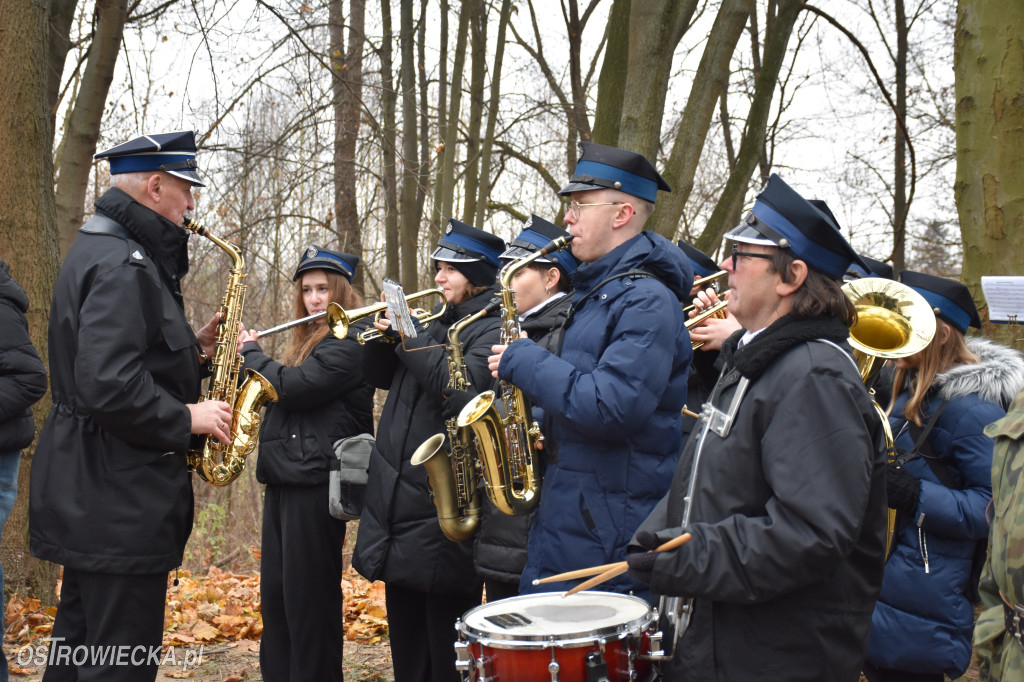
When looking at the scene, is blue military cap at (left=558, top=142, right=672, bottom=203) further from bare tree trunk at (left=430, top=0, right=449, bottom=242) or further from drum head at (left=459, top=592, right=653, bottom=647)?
bare tree trunk at (left=430, top=0, right=449, bottom=242)

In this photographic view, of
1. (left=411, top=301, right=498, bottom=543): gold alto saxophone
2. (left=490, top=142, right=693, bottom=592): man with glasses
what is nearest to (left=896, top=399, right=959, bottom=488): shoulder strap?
(left=490, top=142, right=693, bottom=592): man with glasses

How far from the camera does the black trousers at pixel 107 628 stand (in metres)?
3.49

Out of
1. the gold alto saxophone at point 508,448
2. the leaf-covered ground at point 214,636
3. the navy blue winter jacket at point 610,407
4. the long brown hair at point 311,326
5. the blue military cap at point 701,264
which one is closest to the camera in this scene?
the navy blue winter jacket at point 610,407

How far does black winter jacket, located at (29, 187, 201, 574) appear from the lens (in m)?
3.46

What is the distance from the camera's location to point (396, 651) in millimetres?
4414

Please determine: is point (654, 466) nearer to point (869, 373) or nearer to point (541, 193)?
point (869, 373)

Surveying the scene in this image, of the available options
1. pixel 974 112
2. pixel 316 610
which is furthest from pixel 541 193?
pixel 316 610

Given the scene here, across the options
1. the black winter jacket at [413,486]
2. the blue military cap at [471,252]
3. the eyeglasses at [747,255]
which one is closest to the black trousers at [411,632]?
the black winter jacket at [413,486]

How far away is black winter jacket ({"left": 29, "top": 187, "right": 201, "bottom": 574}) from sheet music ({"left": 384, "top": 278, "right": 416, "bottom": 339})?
99cm

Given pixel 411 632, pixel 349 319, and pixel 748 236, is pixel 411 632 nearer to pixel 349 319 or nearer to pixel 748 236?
pixel 349 319

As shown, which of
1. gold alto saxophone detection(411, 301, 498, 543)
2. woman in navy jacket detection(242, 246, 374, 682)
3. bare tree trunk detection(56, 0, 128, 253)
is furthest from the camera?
bare tree trunk detection(56, 0, 128, 253)

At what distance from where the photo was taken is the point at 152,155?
3.83 metres

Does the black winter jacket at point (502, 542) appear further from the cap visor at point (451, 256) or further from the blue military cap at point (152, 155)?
the blue military cap at point (152, 155)

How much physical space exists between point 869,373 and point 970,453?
0.47 m
